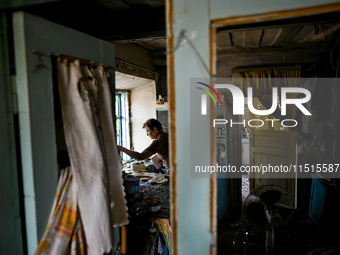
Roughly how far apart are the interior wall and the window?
0.15m

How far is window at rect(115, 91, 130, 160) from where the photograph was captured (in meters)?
6.21

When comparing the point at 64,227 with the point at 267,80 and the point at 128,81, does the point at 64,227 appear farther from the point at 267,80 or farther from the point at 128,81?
the point at 267,80

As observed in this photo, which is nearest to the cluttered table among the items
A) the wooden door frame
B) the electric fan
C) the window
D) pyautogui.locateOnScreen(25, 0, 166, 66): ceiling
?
the electric fan

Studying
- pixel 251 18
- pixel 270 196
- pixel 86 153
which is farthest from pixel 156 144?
pixel 251 18

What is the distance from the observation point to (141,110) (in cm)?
614

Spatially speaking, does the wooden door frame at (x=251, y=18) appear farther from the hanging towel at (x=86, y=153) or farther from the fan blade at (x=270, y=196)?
the fan blade at (x=270, y=196)

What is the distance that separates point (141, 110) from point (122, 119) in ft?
1.90

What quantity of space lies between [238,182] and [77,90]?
14.3 ft

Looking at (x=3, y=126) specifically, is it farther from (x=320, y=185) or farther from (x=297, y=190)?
(x=297, y=190)

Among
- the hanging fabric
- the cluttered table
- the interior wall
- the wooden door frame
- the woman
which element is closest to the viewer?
the wooden door frame

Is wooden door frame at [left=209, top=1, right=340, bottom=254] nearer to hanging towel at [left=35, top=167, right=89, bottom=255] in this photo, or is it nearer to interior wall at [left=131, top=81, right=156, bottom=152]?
hanging towel at [left=35, top=167, right=89, bottom=255]

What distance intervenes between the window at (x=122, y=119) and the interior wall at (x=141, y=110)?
0.15m

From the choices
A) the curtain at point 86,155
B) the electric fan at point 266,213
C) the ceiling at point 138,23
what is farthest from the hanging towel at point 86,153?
the electric fan at point 266,213

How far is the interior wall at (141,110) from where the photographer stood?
605 cm
